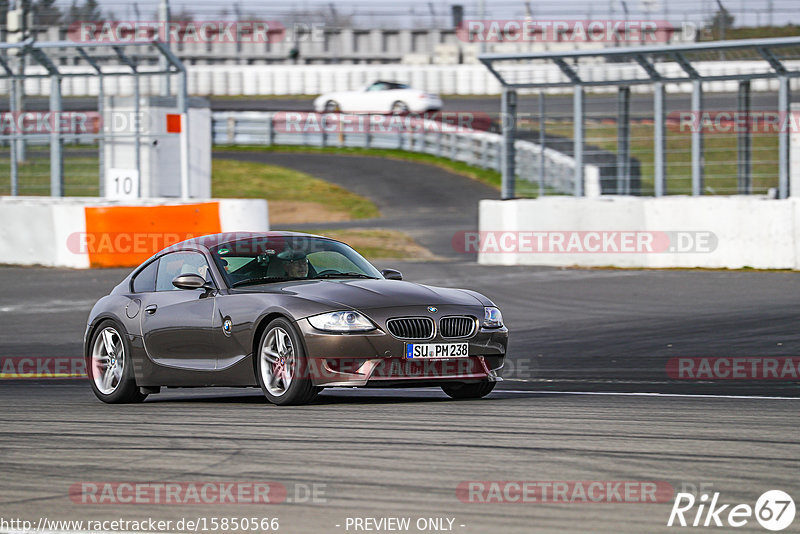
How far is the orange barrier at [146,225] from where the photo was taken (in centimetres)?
2030

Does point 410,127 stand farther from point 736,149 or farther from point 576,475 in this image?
point 576,475

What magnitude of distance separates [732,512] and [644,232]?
49.0 feet

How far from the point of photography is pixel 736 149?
779 inches

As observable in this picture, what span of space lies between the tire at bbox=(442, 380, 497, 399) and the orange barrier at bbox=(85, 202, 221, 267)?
1116cm

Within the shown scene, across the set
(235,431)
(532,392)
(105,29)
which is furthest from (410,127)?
(235,431)

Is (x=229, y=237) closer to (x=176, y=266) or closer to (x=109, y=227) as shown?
(x=176, y=266)

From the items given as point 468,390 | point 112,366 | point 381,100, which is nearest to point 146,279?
point 112,366

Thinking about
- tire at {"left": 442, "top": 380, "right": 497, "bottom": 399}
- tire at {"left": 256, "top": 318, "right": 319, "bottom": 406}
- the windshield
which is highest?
the windshield

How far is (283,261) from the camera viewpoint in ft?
31.5

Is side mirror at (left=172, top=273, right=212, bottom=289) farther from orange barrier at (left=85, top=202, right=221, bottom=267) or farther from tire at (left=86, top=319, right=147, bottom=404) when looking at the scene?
Result: orange barrier at (left=85, top=202, right=221, bottom=267)

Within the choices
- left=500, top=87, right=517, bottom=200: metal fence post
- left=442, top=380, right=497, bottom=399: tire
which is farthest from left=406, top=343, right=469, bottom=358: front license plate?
left=500, top=87, right=517, bottom=200: metal fence post

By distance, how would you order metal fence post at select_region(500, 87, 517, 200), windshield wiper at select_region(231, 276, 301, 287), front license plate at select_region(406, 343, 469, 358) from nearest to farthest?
front license plate at select_region(406, 343, 469, 358) → windshield wiper at select_region(231, 276, 301, 287) → metal fence post at select_region(500, 87, 517, 200)

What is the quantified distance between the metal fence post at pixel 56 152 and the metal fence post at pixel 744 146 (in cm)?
1099

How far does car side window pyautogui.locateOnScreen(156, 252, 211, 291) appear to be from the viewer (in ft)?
32.4
